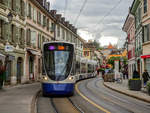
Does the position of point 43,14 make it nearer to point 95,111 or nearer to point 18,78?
point 18,78

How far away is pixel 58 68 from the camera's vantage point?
1620 centimetres

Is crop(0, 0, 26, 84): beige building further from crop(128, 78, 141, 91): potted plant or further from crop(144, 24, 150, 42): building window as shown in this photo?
crop(144, 24, 150, 42): building window

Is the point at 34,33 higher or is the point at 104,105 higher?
the point at 34,33

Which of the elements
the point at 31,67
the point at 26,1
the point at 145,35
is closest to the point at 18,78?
the point at 31,67

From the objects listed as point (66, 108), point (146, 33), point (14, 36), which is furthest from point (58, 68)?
point (146, 33)

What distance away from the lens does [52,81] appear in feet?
52.2

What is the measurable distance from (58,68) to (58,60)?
0.49m

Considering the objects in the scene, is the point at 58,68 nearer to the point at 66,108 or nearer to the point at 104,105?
the point at 104,105

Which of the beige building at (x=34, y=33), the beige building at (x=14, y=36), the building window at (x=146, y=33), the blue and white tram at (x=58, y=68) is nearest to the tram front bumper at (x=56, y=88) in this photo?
the blue and white tram at (x=58, y=68)

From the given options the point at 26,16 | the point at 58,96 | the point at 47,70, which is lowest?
the point at 58,96

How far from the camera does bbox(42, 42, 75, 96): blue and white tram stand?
15.9m

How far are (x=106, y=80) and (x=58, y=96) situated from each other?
19552mm

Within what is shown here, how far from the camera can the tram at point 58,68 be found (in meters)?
15.9

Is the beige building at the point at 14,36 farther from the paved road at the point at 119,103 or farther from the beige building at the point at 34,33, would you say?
the paved road at the point at 119,103
